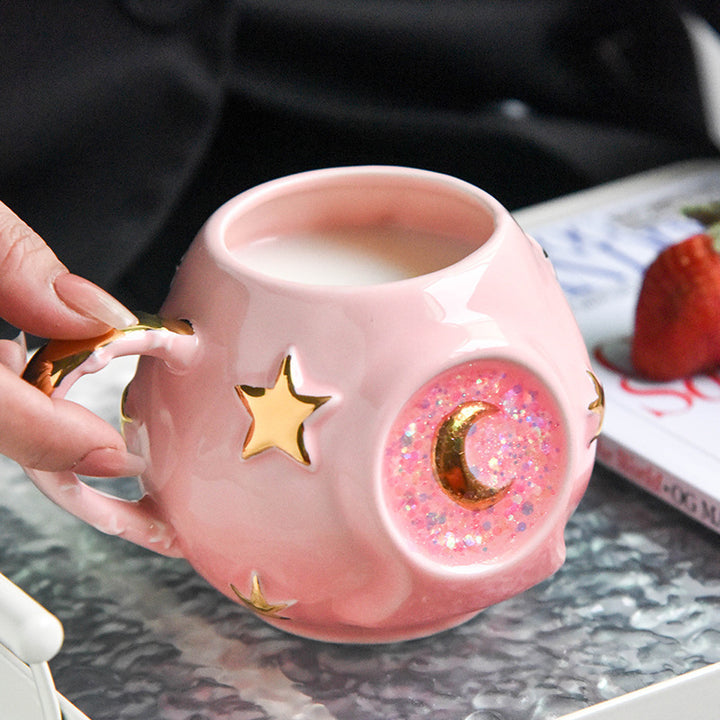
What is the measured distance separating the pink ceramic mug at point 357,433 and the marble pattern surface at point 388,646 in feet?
0.07

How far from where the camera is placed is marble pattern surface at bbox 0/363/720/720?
0.37m

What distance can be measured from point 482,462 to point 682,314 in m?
0.25

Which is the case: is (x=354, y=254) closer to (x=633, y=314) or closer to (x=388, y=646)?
(x=388, y=646)

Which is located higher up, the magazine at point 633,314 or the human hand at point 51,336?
the human hand at point 51,336

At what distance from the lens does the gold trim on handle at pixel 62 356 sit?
1.08 feet

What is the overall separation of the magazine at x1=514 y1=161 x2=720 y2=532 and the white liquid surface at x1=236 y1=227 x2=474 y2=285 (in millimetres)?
138

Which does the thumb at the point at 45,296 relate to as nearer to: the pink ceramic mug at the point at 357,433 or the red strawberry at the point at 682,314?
the pink ceramic mug at the point at 357,433

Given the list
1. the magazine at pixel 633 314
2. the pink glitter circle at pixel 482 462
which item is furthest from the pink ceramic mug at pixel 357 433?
the magazine at pixel 633 314

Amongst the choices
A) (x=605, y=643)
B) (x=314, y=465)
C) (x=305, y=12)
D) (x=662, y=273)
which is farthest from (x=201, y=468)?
(x=305, y=12)

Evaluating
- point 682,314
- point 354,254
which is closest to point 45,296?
point 354,254

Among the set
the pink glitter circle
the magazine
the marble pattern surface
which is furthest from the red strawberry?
the pink glitter circle

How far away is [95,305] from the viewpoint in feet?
1.11

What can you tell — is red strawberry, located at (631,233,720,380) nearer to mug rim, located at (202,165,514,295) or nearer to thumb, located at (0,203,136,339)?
mug rim, located at (202,165,514,295)

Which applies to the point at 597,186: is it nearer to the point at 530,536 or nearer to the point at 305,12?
the point at 305,12
